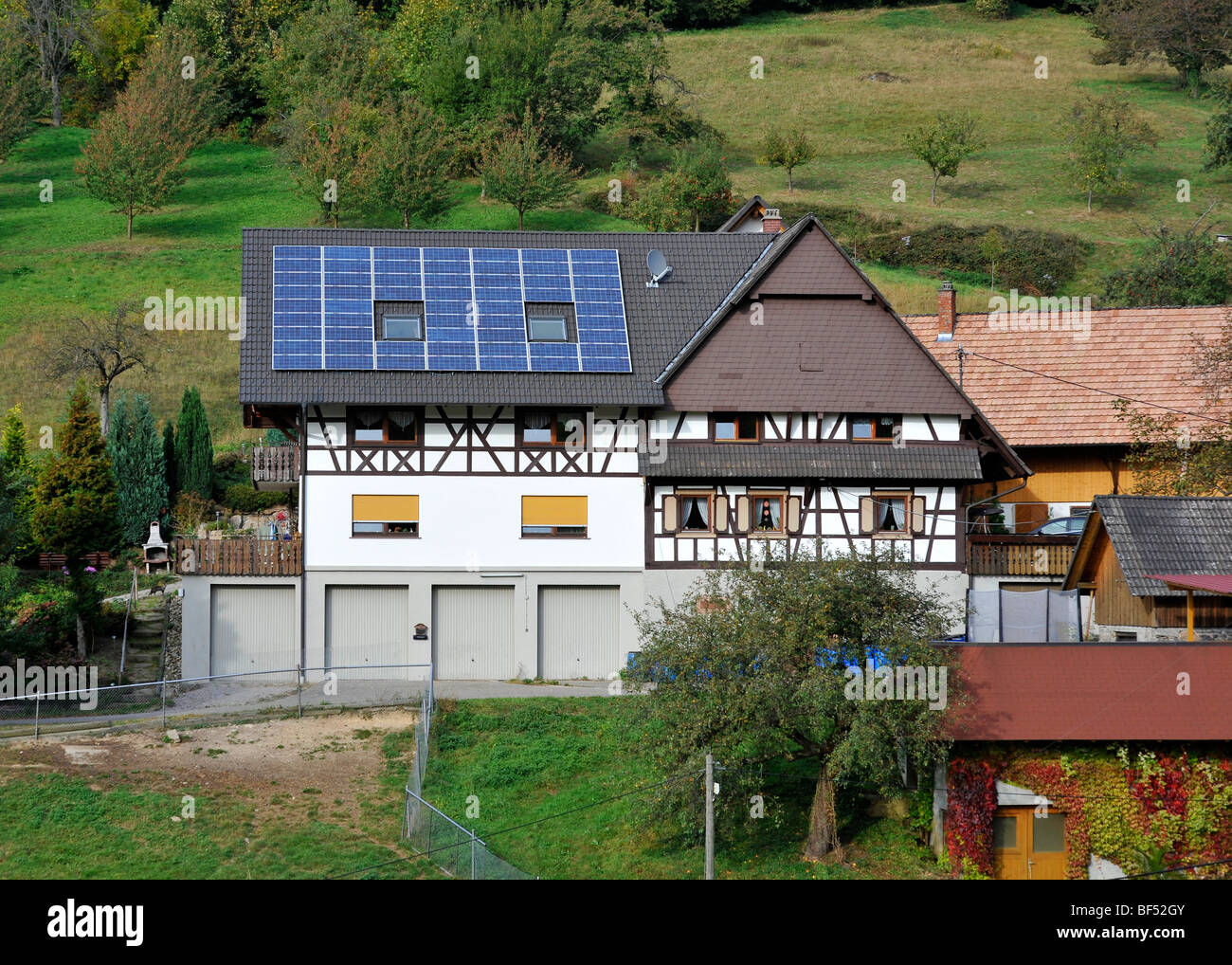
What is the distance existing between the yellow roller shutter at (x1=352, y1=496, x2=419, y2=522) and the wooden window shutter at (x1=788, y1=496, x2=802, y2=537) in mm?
8052

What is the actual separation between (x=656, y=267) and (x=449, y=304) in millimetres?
4884

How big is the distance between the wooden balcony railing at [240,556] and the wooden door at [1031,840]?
608 inches

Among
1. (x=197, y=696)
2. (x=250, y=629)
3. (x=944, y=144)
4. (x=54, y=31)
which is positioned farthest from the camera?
(x=54, y=31)

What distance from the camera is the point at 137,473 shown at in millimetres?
44156

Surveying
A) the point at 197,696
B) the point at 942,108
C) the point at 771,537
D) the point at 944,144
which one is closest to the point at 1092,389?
the point at 771,537

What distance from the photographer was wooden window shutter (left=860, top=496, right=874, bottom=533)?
34.2m

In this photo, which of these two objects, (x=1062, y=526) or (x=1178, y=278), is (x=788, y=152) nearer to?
(x=1178, y=278)

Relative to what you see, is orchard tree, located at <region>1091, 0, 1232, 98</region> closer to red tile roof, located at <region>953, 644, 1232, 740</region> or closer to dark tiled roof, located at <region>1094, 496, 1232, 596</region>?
dark tiled roof, located at <region>1094, 496, 1232, 596</region>

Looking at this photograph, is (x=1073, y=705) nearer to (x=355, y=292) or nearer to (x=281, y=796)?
(x=281, y=796)

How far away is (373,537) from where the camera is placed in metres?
33.2

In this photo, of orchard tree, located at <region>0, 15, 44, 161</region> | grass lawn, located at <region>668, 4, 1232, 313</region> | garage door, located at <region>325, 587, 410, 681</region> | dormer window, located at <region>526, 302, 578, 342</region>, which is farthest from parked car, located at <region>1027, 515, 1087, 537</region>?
orchard tree, located at <region>0, 15, 44, 161</region>

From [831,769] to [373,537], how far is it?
494 inches
